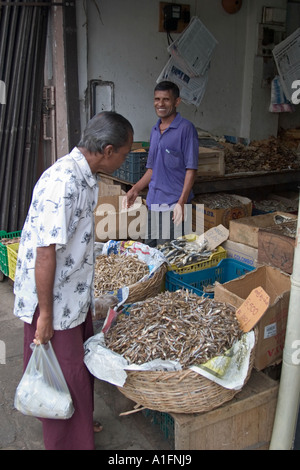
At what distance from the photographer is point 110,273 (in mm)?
3684

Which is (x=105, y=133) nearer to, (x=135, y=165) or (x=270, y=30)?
(x=135, y=165)

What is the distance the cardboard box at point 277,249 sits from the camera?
3205 millimetres

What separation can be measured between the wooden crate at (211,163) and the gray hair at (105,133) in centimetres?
320

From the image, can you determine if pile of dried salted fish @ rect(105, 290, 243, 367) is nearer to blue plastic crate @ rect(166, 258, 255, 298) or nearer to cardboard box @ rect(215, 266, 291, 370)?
cardboard box @ rect(215, 266, 291, 370)

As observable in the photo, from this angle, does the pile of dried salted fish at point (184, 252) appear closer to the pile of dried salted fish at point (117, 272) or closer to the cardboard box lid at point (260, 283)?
the pile of dried salted fish at point (117, 272)

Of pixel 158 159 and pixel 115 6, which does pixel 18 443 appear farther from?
pixel 115 6

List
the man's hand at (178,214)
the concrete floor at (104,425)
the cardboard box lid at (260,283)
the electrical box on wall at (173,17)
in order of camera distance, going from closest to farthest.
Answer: the concrete floor at (104,425)
the cardboard box lid at (260,283)
the man's hand at (178,214)
the electrical box on wall at (173,17)

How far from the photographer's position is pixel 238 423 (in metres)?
2.60

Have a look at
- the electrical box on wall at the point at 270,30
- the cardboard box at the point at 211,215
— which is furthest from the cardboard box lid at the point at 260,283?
the electrical box on wall at the point at 270,30

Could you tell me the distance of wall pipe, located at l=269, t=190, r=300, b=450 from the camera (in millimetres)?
2498

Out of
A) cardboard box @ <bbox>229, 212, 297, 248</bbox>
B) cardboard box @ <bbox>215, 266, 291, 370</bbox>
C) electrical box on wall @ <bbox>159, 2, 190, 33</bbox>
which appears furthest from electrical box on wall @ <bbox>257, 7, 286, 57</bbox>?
cardboard box @ <bbox>215, 266, 291, 370</bbox>

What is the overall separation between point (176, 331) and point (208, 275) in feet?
4.52

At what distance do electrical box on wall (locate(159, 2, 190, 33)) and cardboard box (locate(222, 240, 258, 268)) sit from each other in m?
3.33

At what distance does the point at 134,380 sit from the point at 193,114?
16.4ft
